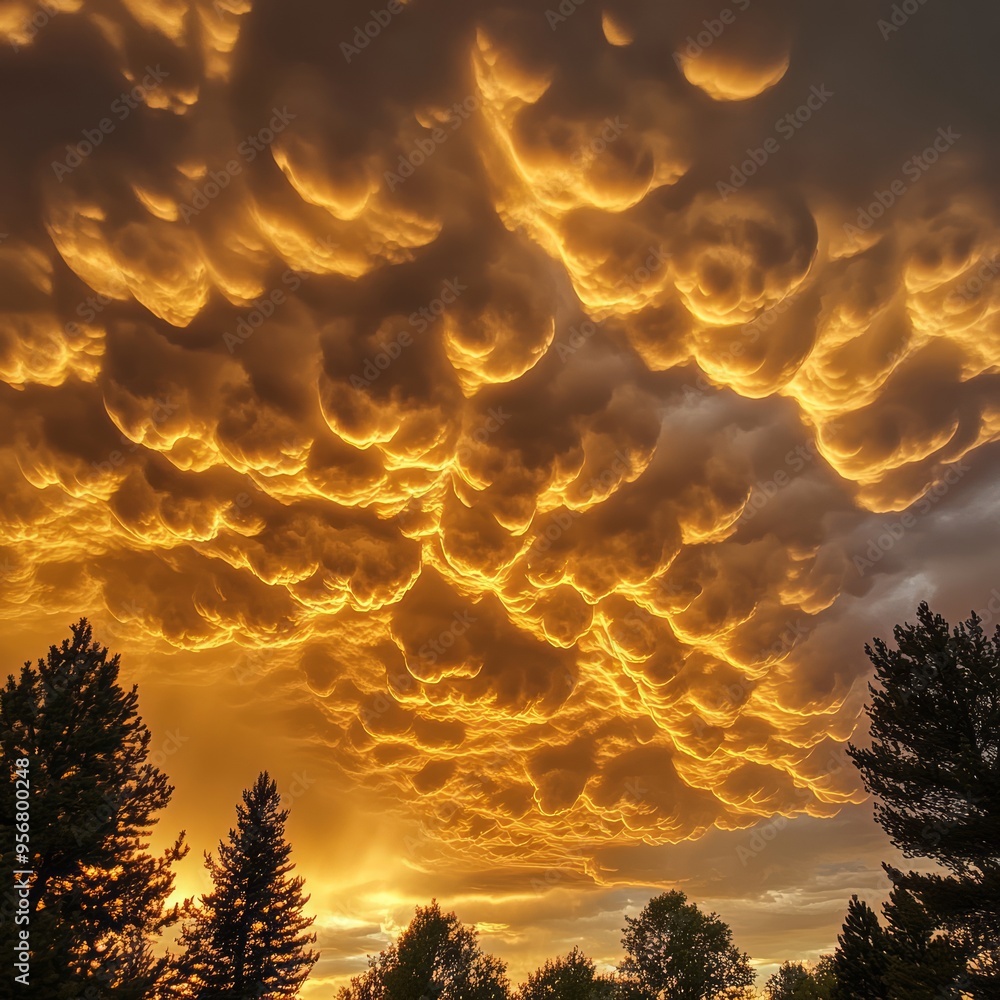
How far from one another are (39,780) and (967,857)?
24.6 m

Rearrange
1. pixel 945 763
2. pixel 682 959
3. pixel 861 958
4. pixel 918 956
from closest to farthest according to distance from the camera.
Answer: pixel 945 763 → pixel 918 956 → pixel 861 958 → pixel 682 959

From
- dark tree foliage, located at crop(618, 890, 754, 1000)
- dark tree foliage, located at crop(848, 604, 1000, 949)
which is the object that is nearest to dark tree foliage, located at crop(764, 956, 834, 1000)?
dark tree foliage, located at crop(618, 890, 754, 1000)

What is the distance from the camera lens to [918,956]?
771 inches

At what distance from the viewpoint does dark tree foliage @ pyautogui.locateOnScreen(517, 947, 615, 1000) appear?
54.7 m

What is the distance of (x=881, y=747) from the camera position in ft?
56.2

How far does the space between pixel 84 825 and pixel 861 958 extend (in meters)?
27.1

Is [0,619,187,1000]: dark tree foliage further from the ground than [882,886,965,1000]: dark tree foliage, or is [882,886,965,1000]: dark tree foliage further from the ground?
[0,619,187,1000]: dark tree foliage

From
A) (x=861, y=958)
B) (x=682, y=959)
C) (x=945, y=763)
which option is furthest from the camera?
(x=682, y=959)

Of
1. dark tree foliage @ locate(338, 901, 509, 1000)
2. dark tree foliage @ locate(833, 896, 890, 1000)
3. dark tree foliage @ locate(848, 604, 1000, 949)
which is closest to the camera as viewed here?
dark tree foliage @ locate(848, 604, 1000, 949)

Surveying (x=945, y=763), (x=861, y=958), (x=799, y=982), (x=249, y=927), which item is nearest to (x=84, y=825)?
(x=249, y=927)

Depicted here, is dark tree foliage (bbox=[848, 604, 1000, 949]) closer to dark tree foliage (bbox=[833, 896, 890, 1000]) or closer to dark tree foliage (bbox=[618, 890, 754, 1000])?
dark tree foliage (bbox=[833, 896, 890, 1000])

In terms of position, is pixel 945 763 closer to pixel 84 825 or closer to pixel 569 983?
pixel 84 825

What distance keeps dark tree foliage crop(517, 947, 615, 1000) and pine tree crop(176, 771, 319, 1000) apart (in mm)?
36127

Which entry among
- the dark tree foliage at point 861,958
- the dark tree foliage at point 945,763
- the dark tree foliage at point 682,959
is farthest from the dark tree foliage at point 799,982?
the dark tree foliage at point 945,763
